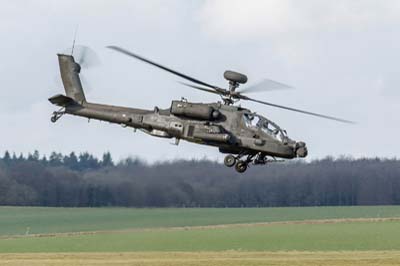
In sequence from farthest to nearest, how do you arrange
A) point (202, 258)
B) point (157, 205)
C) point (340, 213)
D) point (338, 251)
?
1. point (340, 213)
2. point (157, 205)
3. point (338, 251)
4. point (202, 258)

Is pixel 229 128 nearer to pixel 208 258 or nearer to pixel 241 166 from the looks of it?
pixel 241 166

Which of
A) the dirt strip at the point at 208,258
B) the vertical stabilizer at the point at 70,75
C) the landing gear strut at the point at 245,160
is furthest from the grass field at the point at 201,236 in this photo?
the landing gear strut at the point at 245,160

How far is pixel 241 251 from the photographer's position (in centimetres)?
7044

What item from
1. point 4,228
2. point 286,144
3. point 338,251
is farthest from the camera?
point 4,228

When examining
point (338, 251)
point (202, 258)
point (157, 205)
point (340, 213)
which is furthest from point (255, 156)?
point (340, 213)

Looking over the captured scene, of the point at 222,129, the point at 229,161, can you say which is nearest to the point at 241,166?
the point at 229,161

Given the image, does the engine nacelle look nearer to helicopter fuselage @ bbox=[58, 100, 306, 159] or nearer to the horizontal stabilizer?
helicopter fuselage @ bbox=[58, 100, 306, 159]

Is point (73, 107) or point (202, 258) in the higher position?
point (73, 107)

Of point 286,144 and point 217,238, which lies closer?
point 286,144

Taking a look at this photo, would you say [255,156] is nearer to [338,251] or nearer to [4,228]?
[338,251]

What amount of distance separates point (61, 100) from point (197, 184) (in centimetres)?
3280

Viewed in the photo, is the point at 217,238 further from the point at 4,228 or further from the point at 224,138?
the point at 224,138

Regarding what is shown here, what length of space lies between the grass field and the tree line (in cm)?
197

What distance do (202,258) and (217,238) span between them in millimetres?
20386
